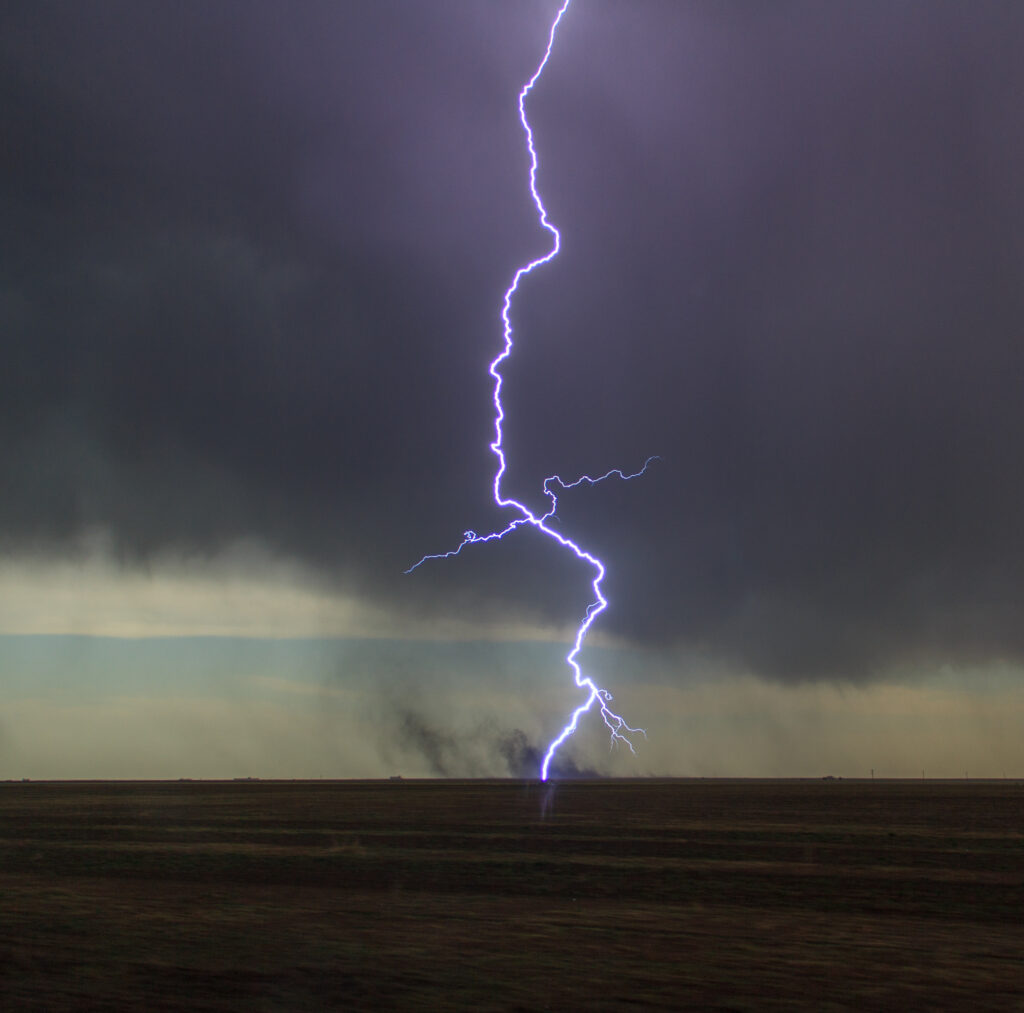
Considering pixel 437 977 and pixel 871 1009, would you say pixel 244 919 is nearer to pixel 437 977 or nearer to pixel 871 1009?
pixel 437 977

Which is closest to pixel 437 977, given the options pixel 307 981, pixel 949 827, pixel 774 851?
pixel 307 981

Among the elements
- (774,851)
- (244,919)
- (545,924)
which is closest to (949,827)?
(774,851)

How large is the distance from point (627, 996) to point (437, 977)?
3.35 metres

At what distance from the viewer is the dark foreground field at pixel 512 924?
16.2 metres

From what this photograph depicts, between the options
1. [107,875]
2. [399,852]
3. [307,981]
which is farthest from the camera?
[399,852]

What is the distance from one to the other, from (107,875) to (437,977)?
814 inches

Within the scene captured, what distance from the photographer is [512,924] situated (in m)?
23.3

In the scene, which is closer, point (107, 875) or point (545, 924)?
point (545, 924)

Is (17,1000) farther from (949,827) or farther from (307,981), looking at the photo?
(949,827)

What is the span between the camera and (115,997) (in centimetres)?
1570

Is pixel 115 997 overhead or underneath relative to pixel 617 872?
underneath

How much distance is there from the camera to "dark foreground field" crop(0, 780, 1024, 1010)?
1625 centimetres

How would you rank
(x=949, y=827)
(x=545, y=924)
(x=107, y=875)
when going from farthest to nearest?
(x=949, y=827) → (x=107, y=875) → (x=545, y=924)

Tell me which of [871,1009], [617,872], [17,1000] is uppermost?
[617,872]
